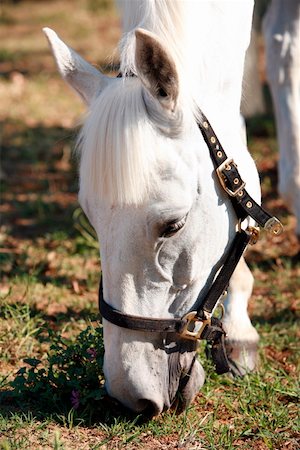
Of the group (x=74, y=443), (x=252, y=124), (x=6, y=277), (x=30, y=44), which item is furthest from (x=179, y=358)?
(x=30, y=44)

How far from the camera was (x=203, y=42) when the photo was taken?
244cm

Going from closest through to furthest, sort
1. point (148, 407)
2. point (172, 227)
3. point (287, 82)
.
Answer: point (172, 227) < point (148, 407) < point (287, 82)

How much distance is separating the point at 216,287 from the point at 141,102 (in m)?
0.66

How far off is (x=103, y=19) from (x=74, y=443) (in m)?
8.68

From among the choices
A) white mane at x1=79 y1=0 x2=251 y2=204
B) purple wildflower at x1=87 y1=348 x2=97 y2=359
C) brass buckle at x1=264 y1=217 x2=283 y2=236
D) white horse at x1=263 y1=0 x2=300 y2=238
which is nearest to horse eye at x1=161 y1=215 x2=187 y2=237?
white mane at x1=79 y1=0 x2=251 y2=204

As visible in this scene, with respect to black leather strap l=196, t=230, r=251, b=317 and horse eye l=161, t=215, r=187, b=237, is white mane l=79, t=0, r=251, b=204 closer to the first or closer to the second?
horse eye l=161, t=215, r=187, b=237

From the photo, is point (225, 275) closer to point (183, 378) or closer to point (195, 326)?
point (195, 326)

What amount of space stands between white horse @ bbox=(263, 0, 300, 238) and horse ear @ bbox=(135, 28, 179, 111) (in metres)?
1.78

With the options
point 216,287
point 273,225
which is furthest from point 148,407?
point 273,225

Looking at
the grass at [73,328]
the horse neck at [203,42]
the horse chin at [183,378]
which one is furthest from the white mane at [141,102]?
the grass at [73,328]

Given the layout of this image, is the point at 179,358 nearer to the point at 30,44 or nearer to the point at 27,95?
the point at 27,95

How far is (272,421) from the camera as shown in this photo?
2.60 meters

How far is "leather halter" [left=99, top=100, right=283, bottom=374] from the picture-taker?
2.33 m

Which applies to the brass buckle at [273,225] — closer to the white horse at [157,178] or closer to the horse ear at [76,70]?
the white horse at [157,178]
